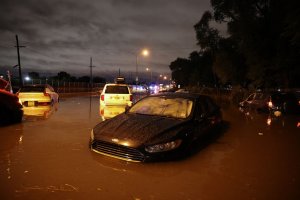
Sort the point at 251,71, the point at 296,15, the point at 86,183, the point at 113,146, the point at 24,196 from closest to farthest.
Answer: the point at 24,196
the point at 86,183
the point at 113,146
the point at 296,15
the point at 251,71

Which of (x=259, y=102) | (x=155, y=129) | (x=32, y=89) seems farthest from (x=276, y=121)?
(x=32, y=89)

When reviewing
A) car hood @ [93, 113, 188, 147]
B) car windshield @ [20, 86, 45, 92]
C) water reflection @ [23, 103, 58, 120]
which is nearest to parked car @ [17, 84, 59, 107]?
car windshield @ [20, 86, 45, 92]

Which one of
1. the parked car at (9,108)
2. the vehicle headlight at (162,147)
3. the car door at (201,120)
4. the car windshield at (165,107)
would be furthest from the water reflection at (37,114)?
the vehicle headlight at (162,147)

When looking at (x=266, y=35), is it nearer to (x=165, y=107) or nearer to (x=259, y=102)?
(x=259, y=102)

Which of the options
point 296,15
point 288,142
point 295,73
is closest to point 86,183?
point 288,142

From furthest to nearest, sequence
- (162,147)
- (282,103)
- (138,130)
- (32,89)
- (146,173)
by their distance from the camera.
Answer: (32,89), (282,103), (138,130), (162,147), (146,173)

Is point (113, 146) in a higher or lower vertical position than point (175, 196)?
higher

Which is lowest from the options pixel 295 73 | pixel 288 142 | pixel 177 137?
pixel 288 142

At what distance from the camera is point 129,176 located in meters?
5.36

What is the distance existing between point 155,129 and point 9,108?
22.6 ft

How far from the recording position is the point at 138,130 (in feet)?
20.5

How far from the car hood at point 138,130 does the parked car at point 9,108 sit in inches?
209

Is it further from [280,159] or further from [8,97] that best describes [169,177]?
[8,97]

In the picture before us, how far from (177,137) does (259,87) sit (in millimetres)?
31992
